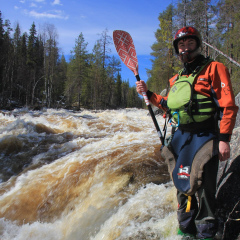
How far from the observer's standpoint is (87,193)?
3.70m

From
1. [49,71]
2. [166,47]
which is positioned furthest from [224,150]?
[49,71]

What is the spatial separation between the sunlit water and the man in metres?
0.48

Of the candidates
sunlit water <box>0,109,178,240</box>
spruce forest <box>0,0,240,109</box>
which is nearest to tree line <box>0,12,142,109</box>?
spruce forest <box>0,0,240,109</box>

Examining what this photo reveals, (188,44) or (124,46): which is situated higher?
(124,46)

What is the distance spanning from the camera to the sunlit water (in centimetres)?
273

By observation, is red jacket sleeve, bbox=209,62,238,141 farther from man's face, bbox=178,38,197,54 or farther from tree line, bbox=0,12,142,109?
tree line, bbox=0,12,142,109

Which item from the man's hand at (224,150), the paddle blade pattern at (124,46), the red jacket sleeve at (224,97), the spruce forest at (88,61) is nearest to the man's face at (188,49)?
the red jacket sleeve at (224,97)

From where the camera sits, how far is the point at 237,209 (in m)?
2.14

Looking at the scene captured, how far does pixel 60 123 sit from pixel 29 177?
548 cm

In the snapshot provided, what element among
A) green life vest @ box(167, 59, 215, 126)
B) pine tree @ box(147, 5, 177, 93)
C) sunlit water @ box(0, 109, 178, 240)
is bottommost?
sunlit water @ box(0, 109, 178, 240)

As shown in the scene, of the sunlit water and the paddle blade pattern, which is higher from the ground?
the paddle blade pattern

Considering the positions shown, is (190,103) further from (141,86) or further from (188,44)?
(141,86)

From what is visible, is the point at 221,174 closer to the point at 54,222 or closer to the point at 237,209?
the point at 237,209

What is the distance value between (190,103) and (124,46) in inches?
67.0
